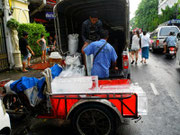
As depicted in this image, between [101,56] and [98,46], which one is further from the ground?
[98,46]

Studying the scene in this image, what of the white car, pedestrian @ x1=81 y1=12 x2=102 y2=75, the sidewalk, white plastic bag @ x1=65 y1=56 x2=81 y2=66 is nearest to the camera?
the white car

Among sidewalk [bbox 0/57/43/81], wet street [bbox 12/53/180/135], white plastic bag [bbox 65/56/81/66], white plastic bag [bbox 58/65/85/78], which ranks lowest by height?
wet street [bbox 12/53/180/135]

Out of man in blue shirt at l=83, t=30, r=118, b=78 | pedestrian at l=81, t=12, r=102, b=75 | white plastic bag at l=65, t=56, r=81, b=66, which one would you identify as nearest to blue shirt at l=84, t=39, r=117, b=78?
man in blue shirt at l=83, t=30, r=118, b=78

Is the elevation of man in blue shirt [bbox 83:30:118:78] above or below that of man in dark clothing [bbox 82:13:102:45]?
below

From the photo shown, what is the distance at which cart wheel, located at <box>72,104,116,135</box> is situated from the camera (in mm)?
3273

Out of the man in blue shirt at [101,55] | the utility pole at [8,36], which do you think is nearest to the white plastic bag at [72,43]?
the man in blue shirt at [101,55]

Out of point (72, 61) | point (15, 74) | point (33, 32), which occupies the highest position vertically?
point (33, 32)

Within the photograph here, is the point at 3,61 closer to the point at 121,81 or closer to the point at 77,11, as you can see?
the point at 77,11

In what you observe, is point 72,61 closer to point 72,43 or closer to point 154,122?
point 72,43

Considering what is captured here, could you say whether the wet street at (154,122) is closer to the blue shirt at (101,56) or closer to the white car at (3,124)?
the white car at (3,124)

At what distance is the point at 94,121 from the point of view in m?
3.38

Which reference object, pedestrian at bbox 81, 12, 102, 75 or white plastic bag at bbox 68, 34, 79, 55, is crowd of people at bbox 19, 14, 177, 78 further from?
white plastic bag at bbox 68, 34, 79, 55

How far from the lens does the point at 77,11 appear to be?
7.30 metres

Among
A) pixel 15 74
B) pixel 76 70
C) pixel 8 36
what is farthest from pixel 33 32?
pixel 76 70
